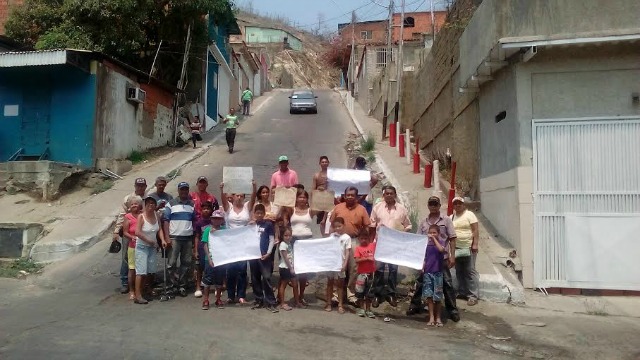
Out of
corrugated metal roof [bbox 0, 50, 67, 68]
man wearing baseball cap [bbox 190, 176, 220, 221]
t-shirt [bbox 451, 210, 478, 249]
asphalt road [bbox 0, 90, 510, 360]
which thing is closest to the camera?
asphalt road [bbox 0, 90, 510, 360]

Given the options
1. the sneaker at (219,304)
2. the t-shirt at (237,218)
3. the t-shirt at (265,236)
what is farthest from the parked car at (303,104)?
the sneaker at (219,304)

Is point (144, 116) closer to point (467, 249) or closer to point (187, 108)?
point (187, 108)

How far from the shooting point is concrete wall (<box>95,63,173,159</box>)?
15500mm

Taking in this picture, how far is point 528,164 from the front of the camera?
347 inches

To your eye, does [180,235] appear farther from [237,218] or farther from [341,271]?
[341,271]

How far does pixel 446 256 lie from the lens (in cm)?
743

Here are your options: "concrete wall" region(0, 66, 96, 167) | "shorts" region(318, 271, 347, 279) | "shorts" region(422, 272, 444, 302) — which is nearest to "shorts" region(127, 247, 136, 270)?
"shorts" region(318, 271, 347, 279)

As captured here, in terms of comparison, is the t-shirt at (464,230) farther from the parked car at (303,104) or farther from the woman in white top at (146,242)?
the parked car at (303,104)

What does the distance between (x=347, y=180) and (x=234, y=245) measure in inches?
93.8

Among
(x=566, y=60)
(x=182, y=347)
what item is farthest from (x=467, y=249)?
(x=182, y=347)

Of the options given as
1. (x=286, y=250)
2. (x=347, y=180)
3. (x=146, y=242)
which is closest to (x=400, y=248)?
(x=286, y=250)

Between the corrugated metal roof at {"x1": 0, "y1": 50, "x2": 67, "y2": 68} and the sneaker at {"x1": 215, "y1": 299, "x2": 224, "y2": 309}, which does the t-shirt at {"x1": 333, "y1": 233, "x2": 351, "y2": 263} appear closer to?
the sneaker at {"x1": 215, "y1": 299, "x2": 224, "y2": 309}

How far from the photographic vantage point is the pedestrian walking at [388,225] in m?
7.79

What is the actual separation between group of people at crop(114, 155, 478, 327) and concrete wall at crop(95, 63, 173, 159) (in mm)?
8145
